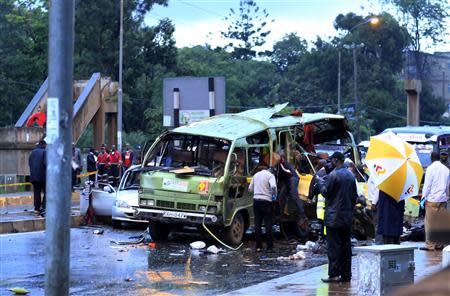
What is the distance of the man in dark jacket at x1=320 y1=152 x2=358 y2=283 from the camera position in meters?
11.3

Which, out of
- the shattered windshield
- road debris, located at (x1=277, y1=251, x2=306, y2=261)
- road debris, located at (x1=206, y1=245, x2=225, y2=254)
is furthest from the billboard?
road debris, located at (x1=277, y1=251, x2=306, y2=261)

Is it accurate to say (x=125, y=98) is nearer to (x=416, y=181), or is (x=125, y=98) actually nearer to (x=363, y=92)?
(x=363, y=92)

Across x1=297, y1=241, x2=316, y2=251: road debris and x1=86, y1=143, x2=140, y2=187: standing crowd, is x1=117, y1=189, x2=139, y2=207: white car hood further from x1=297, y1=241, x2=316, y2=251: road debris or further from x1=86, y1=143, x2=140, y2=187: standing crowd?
x1=86, y1=143, x2=140, y2=187: standing crowd

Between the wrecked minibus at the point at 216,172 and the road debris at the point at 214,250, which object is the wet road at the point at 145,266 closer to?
the road debris at the point at 214,250

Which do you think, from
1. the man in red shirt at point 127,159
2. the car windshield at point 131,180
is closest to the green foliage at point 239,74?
the man in red shirt at point 127,159

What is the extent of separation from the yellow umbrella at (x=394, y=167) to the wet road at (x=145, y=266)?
6.51 ft

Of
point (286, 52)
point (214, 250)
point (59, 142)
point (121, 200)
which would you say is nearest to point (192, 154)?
point (214, 250)

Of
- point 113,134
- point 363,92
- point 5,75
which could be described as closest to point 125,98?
point 5,75

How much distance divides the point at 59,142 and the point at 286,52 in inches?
3604

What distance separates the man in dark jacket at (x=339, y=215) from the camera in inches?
445

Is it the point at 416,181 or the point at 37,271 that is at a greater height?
the point at 416,181

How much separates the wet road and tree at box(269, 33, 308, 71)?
80362mm

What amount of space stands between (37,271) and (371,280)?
5.52 meters

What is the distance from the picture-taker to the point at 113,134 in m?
43.7
